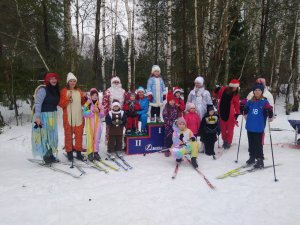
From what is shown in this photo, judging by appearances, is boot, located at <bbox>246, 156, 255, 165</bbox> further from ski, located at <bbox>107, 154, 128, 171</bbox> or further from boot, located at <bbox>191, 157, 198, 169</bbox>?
ski, located at <bbox>107, 154, 128, 171</bbox>

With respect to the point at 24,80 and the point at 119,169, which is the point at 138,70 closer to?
the point at 24,80

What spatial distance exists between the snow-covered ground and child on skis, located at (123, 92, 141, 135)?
1027 mm

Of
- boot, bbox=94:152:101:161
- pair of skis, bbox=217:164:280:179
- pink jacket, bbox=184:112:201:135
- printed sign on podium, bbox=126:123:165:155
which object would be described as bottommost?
pair of skis, bbox=217:164:280:179

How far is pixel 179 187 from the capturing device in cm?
500

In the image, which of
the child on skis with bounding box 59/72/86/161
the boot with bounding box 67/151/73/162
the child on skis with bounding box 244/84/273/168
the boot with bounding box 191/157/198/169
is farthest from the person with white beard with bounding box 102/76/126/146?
the child on skis with bounding box 244/84/273/168

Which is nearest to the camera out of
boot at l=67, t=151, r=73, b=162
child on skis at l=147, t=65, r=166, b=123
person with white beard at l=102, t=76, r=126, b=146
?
boot at l=67, t=151, r=73, b=162

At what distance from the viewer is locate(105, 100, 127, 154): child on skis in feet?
22.1

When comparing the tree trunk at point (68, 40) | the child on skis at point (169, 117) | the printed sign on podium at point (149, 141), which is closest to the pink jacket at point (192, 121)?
the child on skis at point (169, 117)

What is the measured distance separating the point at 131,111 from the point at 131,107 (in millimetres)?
96

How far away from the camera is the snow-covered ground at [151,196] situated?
13.0 feet

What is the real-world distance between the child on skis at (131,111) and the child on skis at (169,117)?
70 cm

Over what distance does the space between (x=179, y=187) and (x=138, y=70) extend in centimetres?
2298

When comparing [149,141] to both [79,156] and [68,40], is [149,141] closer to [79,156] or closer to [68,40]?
[79,156]

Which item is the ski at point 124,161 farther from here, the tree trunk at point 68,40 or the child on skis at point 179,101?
the tree trunk at point 68,40
